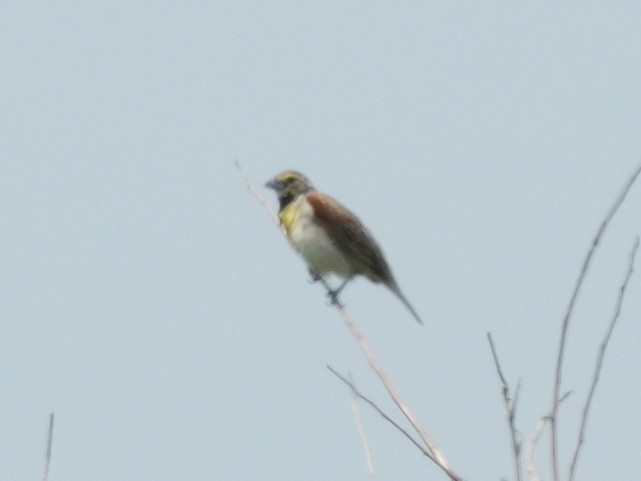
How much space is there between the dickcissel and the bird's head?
10 centimetres

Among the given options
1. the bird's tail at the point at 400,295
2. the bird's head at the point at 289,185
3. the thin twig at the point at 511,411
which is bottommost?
the thin twig at the point at 511,411

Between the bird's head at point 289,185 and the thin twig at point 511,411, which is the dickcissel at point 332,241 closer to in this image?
the bird's head at point 289,185

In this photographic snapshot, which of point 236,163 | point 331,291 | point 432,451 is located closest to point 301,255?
point 331,291

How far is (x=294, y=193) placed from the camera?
31.2ft

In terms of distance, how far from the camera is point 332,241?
9.04m

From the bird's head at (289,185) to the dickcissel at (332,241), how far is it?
0.10 meters

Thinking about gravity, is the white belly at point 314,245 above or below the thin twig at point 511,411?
above

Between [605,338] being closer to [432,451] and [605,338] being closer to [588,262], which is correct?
[588,262]

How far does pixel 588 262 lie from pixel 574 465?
1.86 ft

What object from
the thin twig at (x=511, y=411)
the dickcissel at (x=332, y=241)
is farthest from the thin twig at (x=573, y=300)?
the dickcissel at (x=332, y=241)

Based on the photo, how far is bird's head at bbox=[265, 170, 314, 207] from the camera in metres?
9.51

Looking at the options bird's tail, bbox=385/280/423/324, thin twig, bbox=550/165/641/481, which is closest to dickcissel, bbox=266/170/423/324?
bird's tail, bbox=385/280/423/324

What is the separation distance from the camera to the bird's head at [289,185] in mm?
9508

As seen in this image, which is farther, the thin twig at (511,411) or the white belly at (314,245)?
the white belly at (314,245)
